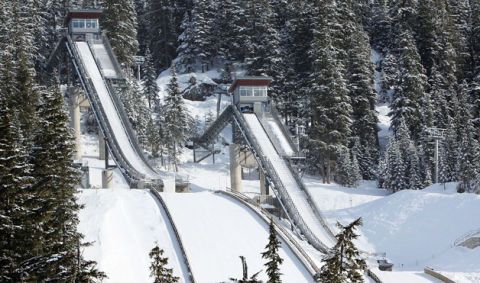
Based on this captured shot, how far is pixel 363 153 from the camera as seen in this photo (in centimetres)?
7106

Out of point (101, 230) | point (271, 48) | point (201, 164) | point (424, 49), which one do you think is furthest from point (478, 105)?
point (101, 230)

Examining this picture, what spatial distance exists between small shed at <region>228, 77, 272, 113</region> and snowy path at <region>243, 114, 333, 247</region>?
1.29 m

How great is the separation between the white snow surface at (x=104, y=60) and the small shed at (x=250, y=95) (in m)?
11.6

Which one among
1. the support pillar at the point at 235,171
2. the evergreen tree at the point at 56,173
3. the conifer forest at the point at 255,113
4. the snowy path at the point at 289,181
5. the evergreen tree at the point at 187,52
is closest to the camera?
the evergreen tree at the point at 56,173

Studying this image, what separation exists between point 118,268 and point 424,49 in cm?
5961

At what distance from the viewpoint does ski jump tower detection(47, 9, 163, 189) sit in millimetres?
55719

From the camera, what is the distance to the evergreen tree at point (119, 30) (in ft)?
246

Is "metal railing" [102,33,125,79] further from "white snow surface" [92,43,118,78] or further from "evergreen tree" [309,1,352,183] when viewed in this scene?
"evergreen tree" [309,1,352,183]

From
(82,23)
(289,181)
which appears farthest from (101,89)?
(289,181)

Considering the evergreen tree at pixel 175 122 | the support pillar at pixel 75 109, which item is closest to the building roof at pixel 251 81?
the evergreen tree at pixel 175 122

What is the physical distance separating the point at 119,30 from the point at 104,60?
8.52 meters

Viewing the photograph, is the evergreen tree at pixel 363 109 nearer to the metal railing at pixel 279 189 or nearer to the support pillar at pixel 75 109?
the metal railing at pixel 279 189

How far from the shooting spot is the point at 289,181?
52.6 metres

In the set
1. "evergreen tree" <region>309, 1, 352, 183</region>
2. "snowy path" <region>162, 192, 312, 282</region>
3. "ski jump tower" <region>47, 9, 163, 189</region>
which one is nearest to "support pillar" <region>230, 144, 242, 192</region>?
"ski jump tower" <region>47, 9, 163, 189</region>
